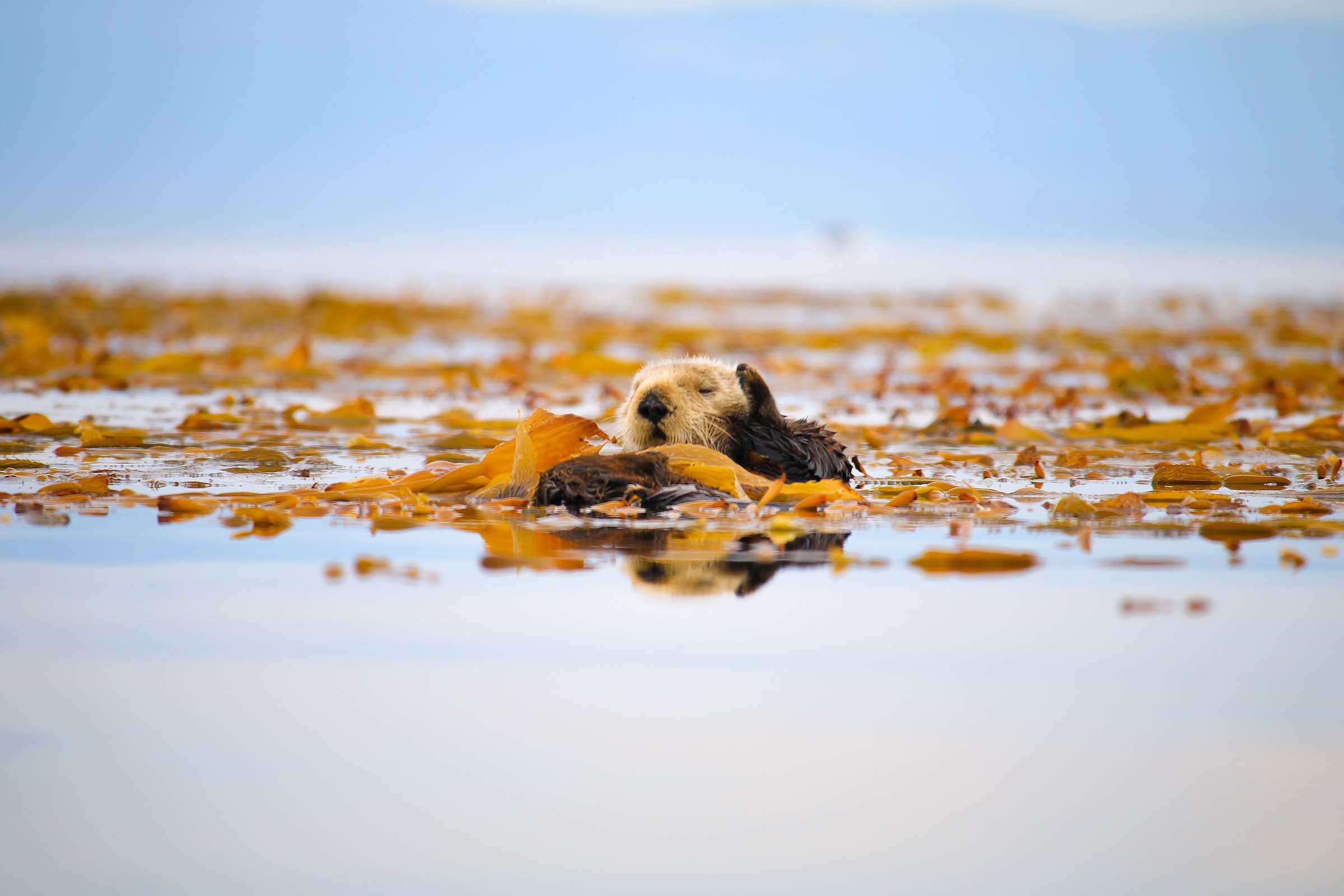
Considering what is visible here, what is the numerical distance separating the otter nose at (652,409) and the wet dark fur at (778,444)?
32 centimetres

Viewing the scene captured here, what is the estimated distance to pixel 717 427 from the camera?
14.2 ft

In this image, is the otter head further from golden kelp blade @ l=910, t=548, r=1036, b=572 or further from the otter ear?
golden kelp blade @ l=910, t=548, r=1036, b=572

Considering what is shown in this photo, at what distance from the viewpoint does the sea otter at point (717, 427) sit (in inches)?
163

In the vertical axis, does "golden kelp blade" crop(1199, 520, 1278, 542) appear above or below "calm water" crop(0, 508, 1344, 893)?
above

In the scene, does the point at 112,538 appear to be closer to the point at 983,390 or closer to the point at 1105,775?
the point at 1105,775

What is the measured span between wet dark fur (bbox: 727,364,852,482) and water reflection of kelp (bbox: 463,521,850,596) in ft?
2.49

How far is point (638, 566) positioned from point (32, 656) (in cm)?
127

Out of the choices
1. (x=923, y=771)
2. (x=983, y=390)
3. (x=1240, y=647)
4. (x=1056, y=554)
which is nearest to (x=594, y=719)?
(x=923, y=771)

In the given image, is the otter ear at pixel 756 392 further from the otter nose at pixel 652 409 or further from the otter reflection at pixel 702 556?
the otter reflection at pixel 702 556

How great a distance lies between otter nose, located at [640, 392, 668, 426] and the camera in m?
4.13

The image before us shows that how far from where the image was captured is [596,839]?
1618mm

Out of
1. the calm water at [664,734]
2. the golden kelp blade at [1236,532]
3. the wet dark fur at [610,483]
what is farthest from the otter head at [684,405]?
the golden kelp blade at [1236,532]

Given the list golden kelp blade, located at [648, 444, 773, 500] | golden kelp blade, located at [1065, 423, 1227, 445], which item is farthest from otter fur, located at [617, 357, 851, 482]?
golden kelp blade, located at [1065, 423, 1227, 445]

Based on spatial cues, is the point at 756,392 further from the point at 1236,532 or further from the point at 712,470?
the point at 1236,532
